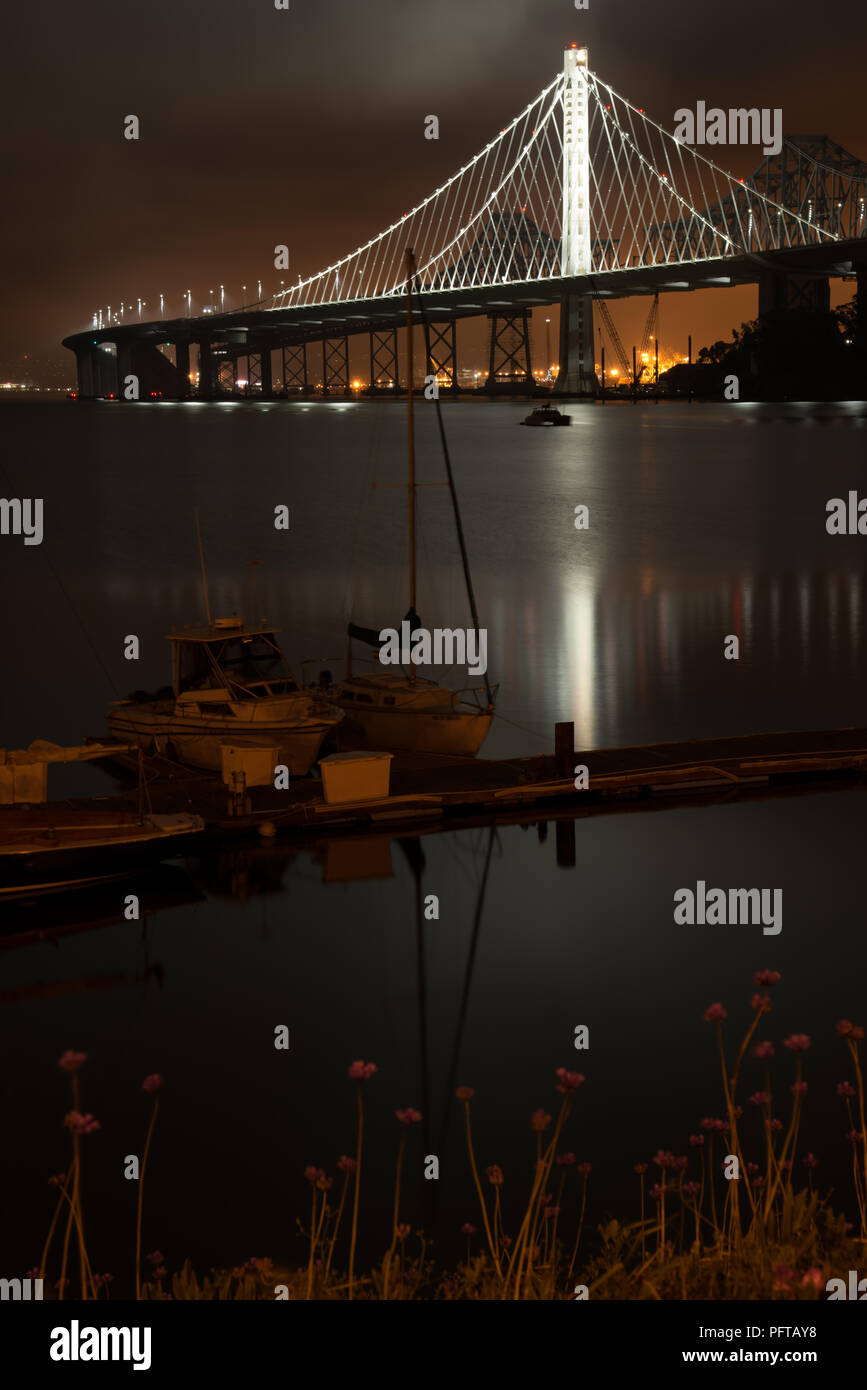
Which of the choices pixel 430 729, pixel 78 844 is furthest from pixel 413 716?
pixel 78 844

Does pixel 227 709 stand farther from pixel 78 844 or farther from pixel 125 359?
pixel 125 359

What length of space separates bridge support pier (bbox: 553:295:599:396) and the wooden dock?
256 ft

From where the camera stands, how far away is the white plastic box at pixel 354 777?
12906 mm

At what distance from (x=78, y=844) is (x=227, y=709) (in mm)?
3365

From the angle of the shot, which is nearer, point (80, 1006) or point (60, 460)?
point (80, 1006)

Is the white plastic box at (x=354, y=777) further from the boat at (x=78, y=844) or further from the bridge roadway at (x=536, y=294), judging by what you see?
the bridge roadway at (x=536, y=294)

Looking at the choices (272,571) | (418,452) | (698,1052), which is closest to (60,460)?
(418,452)

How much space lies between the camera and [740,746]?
15.0 metres

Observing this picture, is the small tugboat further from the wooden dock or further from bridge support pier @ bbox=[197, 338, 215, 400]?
the wooden dock

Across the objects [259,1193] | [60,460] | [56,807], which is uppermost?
[60,460]

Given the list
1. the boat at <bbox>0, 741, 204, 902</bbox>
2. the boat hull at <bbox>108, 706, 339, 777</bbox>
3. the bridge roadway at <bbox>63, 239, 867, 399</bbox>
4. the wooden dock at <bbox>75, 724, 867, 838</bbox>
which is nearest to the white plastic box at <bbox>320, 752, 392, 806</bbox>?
the wooden dock at <bbox>75, 724, 867, 838</bbox>

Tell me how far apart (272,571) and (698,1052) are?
27038 millimetres
